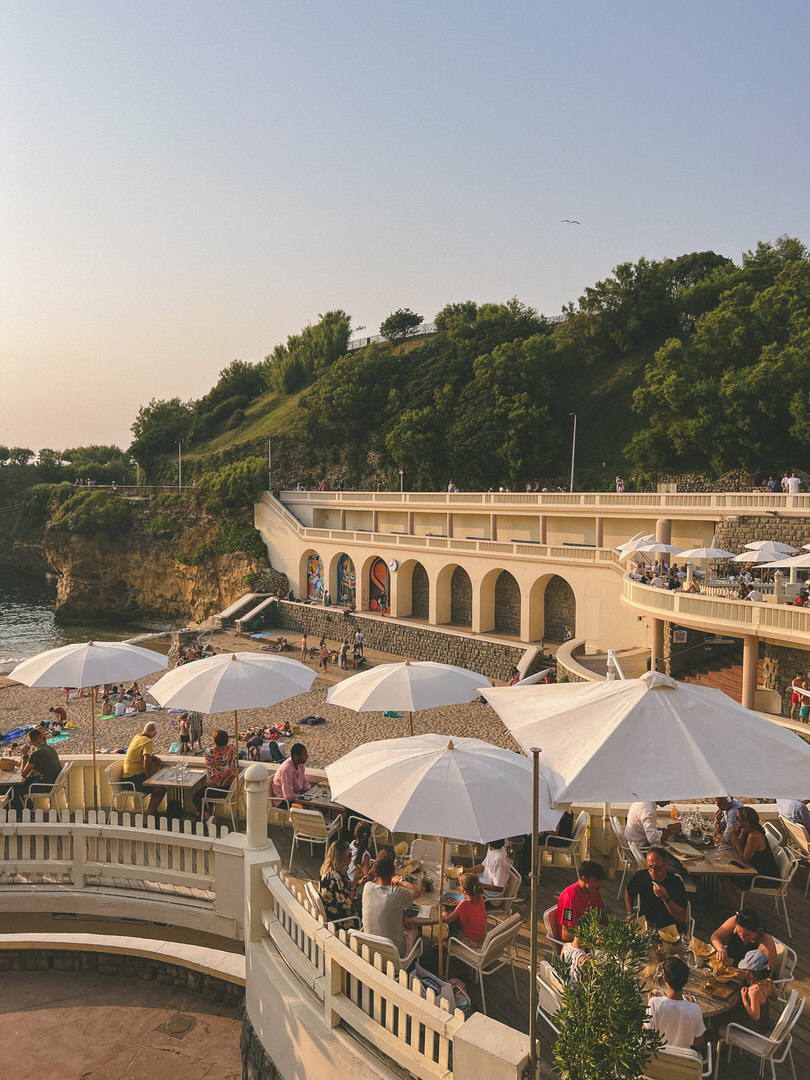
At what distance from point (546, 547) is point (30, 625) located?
4562 centimetres

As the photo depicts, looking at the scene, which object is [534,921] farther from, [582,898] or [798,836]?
[798,836]

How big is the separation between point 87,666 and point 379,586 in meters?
29.8

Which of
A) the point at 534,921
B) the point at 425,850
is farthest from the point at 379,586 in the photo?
the point at 534,921

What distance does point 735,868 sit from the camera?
23.0 ft

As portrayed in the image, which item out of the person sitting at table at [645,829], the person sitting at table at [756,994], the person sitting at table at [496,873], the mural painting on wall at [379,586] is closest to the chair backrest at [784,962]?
the person sitting at table at [756,994]

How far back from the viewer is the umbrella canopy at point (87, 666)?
1145cm

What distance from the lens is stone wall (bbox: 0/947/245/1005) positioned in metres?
8.54

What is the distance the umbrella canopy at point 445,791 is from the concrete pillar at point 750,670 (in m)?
14.3

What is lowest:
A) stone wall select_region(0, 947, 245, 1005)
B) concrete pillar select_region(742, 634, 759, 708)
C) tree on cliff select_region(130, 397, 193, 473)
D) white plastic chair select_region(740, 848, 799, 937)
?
stone wall select_region(0, 947, 245, 1005)

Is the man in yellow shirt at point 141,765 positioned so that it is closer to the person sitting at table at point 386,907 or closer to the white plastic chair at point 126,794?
the white plastic chair at point 126,794

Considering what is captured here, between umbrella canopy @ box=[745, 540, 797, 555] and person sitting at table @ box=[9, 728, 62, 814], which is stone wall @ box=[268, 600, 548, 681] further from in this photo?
person sitting at table @ box=[9, 728, 62, 814]

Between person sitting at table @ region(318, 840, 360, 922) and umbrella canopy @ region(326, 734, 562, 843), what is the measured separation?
0.54 m

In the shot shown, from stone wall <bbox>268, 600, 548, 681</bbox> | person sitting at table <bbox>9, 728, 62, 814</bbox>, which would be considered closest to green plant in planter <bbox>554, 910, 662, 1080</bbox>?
person sitting at table <bbox>9, 728, 62, 814</bbox>

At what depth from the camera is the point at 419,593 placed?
4066cm
